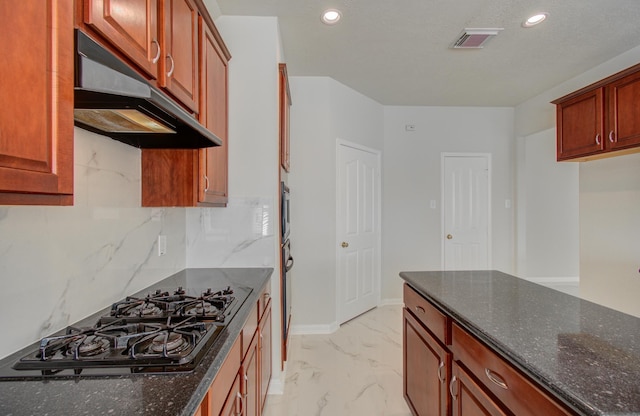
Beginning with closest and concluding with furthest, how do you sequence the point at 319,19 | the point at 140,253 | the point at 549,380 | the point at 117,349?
the point at 549,380 < the point at 117,349 < the point at 140,253 < the point at 319,19

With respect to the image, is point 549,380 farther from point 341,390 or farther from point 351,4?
point 351,4

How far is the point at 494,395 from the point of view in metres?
1.07

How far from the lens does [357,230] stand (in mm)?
3838

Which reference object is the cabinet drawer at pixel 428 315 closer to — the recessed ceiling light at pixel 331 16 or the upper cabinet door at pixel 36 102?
the upper cabinet door at pixel 36 102

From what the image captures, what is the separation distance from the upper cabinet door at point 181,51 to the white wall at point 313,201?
1828 mm

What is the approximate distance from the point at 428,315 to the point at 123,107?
1.58 meters

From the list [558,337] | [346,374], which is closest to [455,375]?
[558,337]

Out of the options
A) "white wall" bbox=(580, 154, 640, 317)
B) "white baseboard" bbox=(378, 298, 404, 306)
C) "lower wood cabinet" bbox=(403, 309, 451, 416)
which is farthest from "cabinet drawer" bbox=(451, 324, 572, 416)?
"white baseboard" bbox=(378, 298, 404, 306)

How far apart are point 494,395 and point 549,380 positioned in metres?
0.31

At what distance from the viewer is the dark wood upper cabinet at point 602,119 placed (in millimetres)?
2479

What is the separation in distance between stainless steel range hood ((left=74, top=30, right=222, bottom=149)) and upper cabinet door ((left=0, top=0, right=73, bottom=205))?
0.25 feet

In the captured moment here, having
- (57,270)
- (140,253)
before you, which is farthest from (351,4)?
(57,270)

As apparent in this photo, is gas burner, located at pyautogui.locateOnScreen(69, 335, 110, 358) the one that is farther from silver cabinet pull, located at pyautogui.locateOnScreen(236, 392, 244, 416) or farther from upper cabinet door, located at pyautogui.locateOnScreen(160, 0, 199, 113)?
upper cabinet door, located at pyautogui.locateOnScreen(160, 0, 199, 113)

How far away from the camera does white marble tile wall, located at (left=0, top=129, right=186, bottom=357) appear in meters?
0.96
